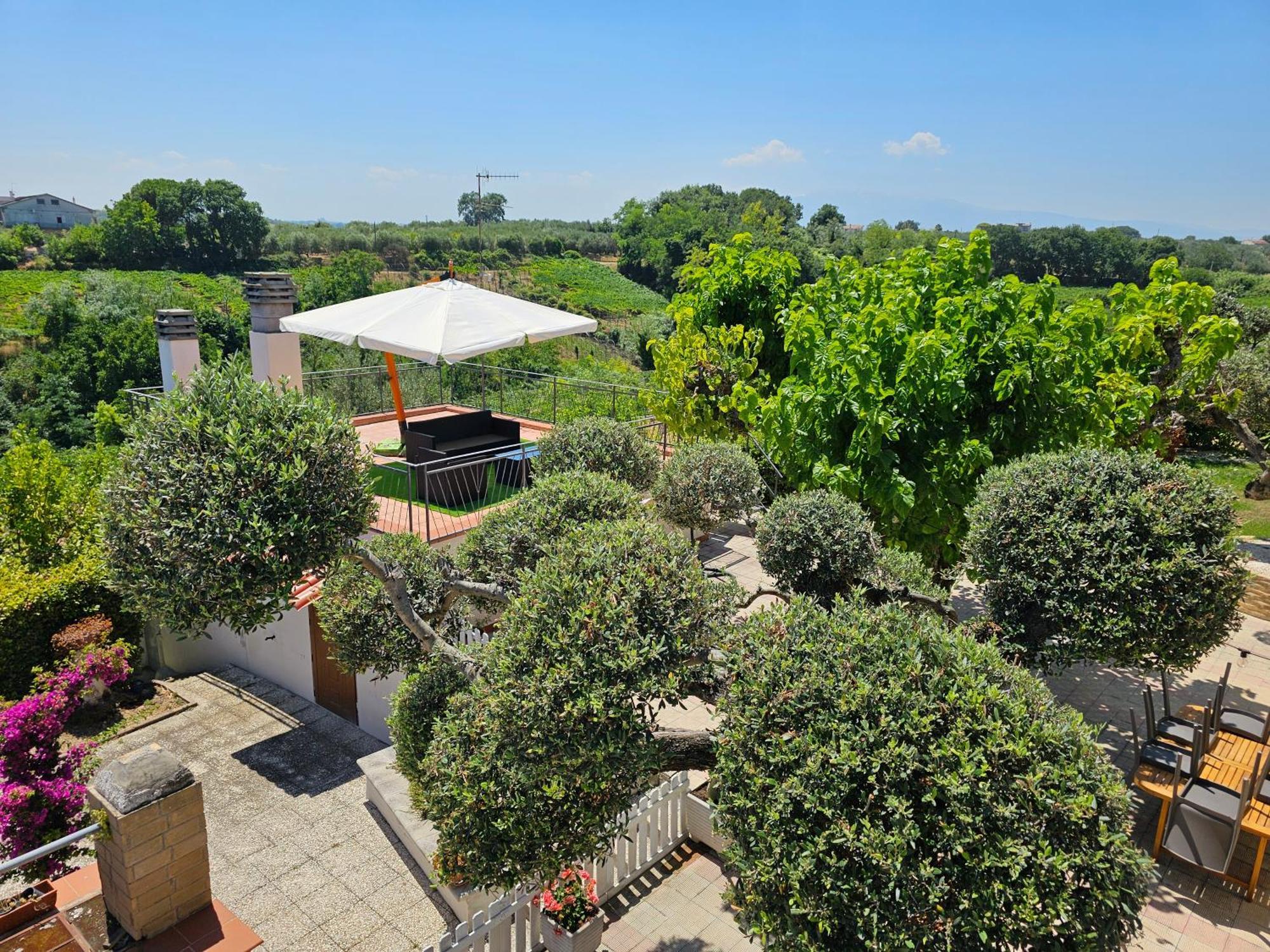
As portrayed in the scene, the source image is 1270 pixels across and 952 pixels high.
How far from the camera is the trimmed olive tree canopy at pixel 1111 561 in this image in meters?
4.90

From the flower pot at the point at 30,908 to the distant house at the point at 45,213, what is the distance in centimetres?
12702

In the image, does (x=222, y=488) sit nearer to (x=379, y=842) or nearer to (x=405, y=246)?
(x=379, y=842)

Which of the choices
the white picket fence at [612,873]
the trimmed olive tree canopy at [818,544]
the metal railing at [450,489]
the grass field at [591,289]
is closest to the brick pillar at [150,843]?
the white picket fence at [612,873]

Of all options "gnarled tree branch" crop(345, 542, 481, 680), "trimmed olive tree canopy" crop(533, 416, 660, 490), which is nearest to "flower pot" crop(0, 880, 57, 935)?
"gnarled tree branch" crop(345, 542, 481, 680)

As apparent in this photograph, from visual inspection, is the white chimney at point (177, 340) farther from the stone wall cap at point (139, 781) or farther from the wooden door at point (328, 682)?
the stone wall cap at point (139, 781)

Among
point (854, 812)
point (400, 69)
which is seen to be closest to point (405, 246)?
point (400, 69)

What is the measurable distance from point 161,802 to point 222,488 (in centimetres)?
190

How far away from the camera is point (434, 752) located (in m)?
3.93

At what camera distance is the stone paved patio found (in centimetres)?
634

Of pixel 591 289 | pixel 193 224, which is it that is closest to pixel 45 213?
pixel 193 224

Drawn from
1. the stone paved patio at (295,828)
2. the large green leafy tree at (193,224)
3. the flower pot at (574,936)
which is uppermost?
the large green leafy tree at (193,224)

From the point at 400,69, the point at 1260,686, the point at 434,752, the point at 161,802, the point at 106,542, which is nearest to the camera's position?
the point at 434,752

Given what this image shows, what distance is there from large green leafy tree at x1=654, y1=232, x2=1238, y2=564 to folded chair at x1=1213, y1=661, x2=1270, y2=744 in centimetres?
269

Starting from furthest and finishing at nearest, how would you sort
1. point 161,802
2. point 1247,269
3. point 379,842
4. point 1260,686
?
point 1247,269 < point 1260,686 < point 379,842 < point 161,802
